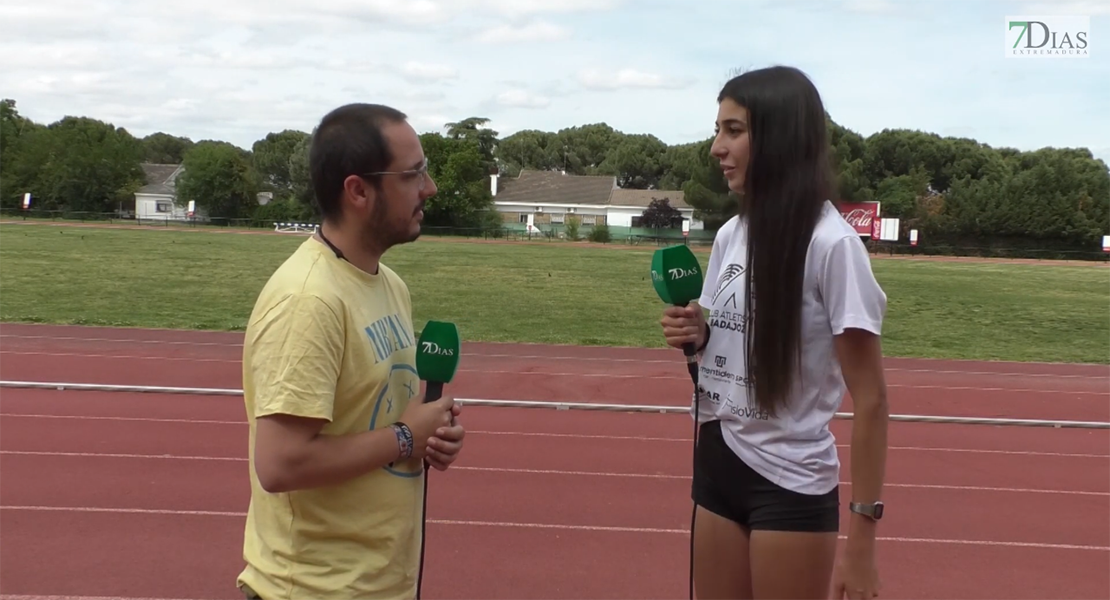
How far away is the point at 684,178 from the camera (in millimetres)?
80250

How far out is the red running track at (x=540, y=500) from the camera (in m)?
4.75

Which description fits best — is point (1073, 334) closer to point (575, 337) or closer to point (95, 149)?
point (575, 337)

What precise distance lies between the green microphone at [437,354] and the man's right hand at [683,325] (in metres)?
0.60

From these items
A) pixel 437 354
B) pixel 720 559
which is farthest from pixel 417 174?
pixel 720 559

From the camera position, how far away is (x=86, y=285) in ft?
68.2

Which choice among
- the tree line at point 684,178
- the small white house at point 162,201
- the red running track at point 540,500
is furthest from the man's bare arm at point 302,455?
the small white house at point 162,201

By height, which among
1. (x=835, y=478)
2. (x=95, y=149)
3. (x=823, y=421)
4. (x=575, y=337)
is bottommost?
(x=575, y=337)

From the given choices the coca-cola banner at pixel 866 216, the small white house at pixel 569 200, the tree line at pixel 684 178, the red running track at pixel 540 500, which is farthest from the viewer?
the small white house at pixel 569 200

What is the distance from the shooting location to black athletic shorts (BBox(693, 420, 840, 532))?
2.29 m

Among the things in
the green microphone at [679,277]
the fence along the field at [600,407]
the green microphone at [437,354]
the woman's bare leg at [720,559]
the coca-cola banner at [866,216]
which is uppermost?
the coca-cola banner at [866,216]

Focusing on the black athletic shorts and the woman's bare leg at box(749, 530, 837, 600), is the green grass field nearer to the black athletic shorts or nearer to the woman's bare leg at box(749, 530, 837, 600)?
the black athletic shorts

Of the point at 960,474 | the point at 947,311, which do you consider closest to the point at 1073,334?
the point at 947,311

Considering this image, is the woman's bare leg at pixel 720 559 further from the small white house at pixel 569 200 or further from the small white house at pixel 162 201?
the small white house at pixel 569 200

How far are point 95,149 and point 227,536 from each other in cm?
6865
